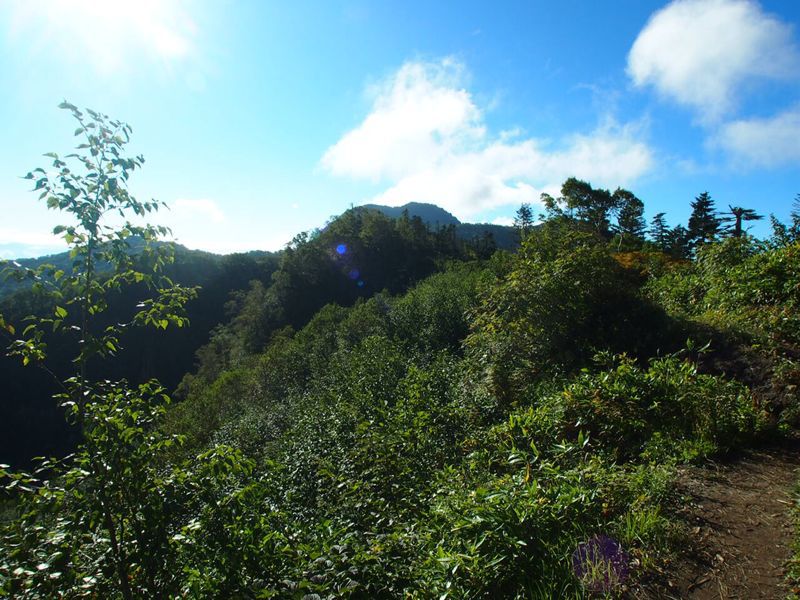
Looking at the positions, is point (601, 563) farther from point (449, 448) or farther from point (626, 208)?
point (626, 208)

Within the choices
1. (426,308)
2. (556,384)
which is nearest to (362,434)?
(556,384)

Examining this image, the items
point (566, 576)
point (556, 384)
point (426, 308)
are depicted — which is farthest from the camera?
point (426, 308)

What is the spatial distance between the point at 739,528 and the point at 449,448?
279 cm

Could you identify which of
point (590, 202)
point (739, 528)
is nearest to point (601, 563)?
point (739, 528)

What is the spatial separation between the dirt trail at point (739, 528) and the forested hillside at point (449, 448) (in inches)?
5.1

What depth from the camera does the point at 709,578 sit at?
2314 mm

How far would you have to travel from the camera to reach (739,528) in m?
2.66

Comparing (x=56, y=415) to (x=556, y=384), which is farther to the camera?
(x=56, y=415)

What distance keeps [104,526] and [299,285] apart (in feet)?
135

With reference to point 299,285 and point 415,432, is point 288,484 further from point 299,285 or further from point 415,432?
point 299,285

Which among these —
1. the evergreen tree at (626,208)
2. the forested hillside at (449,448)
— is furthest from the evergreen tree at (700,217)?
the forested hillside at (449,448)

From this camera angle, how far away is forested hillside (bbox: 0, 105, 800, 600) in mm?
2080

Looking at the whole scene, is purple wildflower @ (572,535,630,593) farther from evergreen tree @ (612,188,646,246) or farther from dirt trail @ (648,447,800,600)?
evergreen tree @ (612,188,646,246)

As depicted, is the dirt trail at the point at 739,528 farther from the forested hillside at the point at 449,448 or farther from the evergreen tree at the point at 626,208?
the evergreen tree at the point at 626,208
